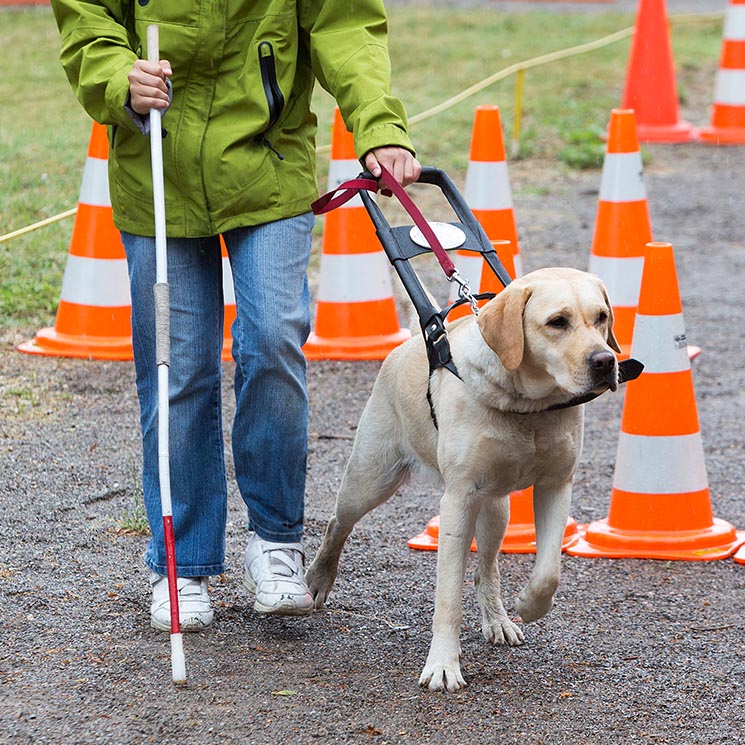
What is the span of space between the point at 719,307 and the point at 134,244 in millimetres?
4779

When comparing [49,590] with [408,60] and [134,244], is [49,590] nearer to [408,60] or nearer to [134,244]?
[134,244]

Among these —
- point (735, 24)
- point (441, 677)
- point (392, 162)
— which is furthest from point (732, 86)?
point (441, 677)

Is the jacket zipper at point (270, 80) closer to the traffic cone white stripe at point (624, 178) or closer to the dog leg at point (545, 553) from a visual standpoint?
the dog leg at point (545, 553)

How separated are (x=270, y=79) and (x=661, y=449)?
79.5 inches

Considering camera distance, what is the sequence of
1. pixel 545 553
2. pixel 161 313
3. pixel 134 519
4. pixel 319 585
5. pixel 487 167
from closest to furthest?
1. pixel 161 313
2. pixel 545 553
3. pixel 319 585
4. pixel 134 519
5. pixel 487 167

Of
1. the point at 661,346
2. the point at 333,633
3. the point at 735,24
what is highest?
the point at 735,24

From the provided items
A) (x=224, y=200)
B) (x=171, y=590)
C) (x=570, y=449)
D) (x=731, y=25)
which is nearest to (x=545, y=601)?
(x=570, y=449)

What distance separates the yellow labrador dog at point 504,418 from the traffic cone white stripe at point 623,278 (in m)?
3.16

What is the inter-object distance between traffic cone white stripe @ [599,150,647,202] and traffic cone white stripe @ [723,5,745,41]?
5.56 m

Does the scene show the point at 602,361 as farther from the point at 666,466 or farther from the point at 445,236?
the point at 666,466

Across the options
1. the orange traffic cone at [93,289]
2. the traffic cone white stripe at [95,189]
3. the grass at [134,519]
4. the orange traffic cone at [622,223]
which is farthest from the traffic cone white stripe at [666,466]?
the traffic cone white stripe at [95,189]

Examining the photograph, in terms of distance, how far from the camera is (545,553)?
3.59 meters

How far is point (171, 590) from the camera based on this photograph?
3406 millimetres

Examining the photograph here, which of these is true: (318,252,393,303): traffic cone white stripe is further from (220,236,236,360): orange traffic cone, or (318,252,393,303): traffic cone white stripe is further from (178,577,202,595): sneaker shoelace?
(178,577,202,595): sneaker shoelace
